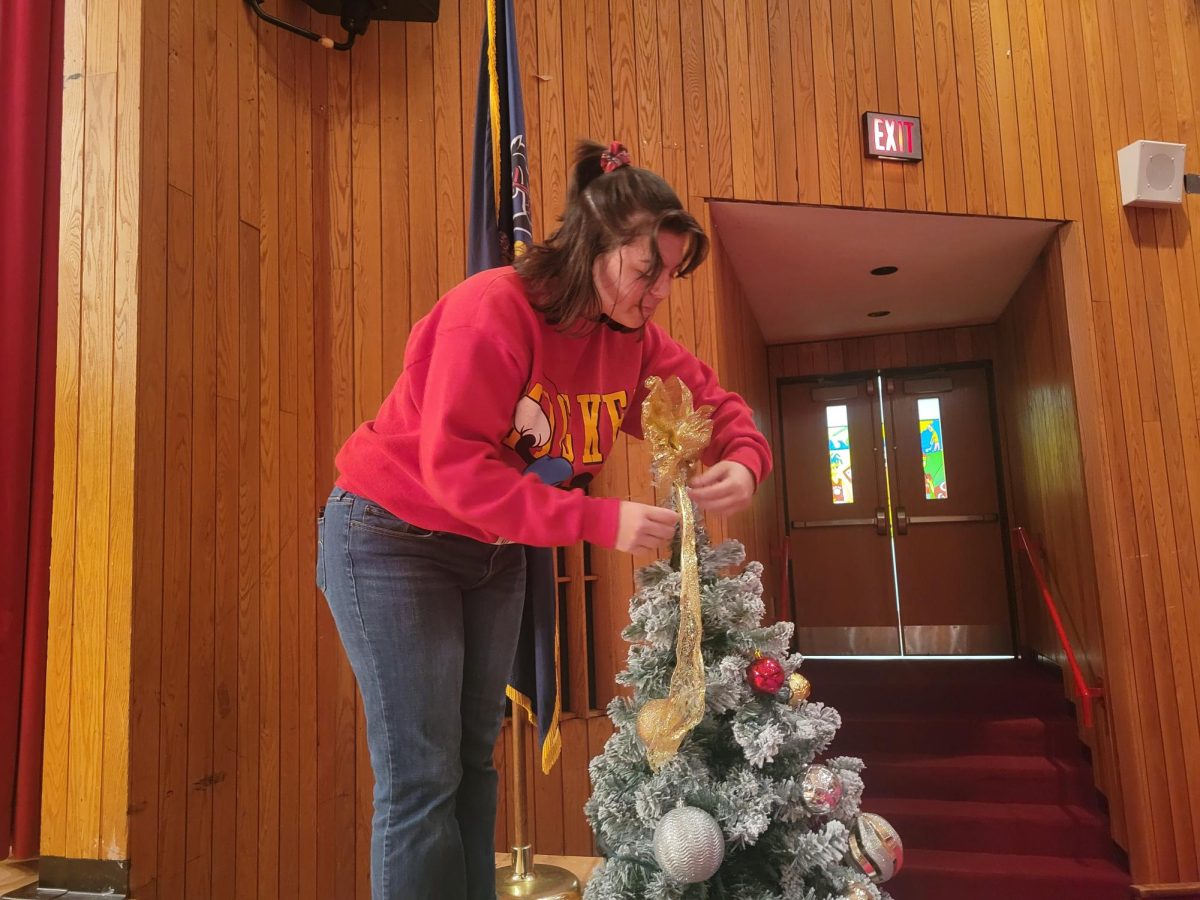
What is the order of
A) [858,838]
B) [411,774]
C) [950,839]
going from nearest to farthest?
1. [411,774]
2. [858,838]
3. [950,839]

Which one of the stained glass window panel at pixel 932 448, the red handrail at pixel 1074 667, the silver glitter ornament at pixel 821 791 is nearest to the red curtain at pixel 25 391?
the silver glitter ornament at pixel 821 791

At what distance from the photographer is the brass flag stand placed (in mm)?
1879

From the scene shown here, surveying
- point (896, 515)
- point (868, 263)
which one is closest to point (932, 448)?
point (896, 515)

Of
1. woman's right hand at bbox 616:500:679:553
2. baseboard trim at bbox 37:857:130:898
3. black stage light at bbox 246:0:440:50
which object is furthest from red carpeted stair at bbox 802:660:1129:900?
black stage light at bbox 246:0:440:50

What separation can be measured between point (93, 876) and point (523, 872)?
2.93ft

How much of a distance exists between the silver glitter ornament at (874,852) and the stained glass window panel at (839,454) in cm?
425

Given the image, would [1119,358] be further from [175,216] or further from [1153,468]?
[175,216]

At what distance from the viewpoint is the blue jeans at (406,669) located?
3.66ft

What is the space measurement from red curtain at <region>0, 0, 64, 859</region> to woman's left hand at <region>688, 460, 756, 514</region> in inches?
55.8

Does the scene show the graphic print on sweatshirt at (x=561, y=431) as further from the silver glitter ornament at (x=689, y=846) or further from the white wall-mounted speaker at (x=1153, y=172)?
the white wall-mounted speaker at (x=1153, y=172)

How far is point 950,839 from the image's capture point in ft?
10.9

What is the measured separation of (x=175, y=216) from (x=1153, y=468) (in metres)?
3.25

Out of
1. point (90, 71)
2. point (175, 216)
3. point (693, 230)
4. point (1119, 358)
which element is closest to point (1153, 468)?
point (1119, 358)

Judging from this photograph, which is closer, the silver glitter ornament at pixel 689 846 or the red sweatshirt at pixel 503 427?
the red sweatshirt at pixel 503 427
